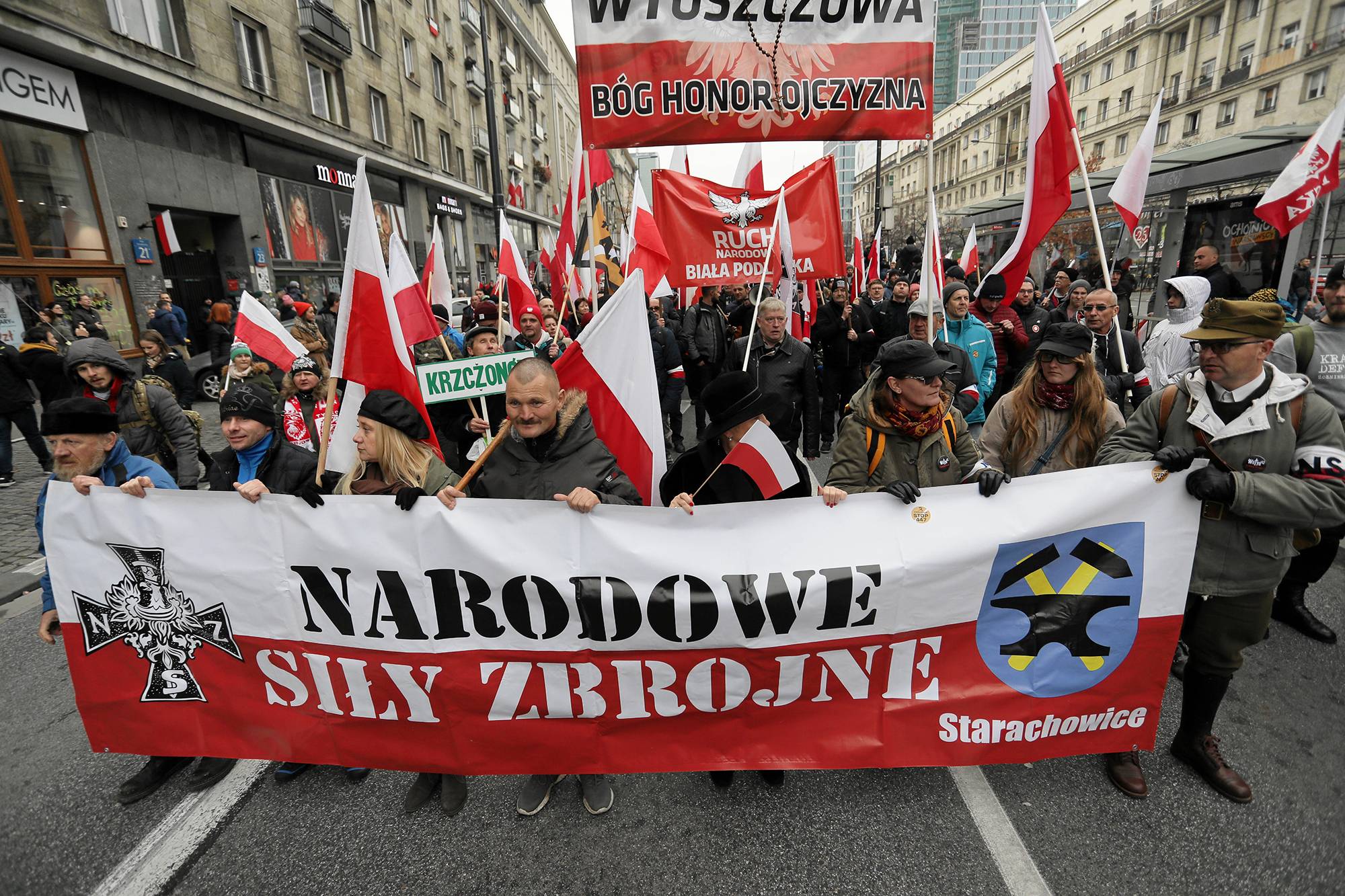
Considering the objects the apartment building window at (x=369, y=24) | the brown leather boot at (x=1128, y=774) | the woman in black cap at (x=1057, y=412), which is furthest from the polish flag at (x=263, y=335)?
the apartment building window at (x=369, y=24)

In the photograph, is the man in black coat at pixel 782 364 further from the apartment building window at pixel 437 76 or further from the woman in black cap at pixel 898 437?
the apartment building window at pixel 437 76

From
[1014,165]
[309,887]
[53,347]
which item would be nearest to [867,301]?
[309,887]

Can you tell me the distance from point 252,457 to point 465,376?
1.38 metres

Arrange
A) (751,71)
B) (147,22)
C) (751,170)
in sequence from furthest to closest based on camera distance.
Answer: (147,22) < (751,170) < (751,71)

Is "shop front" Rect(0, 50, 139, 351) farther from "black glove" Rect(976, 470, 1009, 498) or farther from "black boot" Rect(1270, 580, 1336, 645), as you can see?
"black boot" Rect(1270, 580, 1336, 645)

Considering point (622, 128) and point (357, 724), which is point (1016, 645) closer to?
point (357, 724)

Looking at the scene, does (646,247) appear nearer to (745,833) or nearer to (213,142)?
(745,833)

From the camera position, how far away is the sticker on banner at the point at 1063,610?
2.51 meters

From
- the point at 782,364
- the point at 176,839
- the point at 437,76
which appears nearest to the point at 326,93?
the point at 437,76

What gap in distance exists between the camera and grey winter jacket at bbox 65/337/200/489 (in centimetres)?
439

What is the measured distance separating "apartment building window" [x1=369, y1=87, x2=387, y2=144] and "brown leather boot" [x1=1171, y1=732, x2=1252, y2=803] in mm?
29366

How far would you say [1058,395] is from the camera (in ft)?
10.1

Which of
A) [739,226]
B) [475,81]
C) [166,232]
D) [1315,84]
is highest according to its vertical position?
[475,81]

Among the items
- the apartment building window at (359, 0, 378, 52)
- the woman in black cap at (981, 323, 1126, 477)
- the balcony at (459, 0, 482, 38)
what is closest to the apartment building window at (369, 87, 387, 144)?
the apartment building window at (359, 0, 378, 52)
